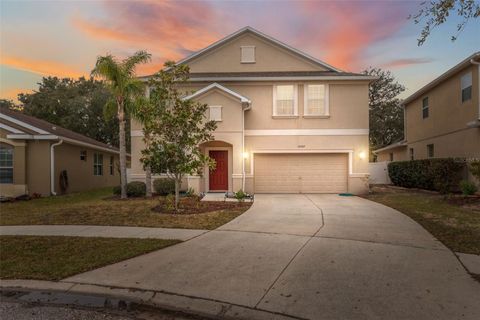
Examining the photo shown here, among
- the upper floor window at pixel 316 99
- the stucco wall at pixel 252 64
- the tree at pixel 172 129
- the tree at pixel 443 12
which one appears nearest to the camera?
the tree at pixel 443 12

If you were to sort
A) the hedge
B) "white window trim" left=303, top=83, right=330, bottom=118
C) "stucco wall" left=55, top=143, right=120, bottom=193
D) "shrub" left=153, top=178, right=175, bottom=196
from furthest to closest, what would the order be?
"stucco wall" left=55, top=143, right=120, bottom=193 < "white window trim" left=303, top=83, right=330, bottom=118 < "shrub" left=153, top=178, right=175, bottom=196 < the hedge

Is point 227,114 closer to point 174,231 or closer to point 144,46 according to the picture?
point 144,46

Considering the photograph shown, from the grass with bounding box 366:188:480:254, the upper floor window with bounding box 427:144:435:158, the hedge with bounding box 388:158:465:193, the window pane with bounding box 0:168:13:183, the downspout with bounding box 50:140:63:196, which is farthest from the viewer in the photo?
the upper floor window with bounding box 427:144:435:158

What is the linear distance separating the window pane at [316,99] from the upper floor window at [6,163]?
1595cm

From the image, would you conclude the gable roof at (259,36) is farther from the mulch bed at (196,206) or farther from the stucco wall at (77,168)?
the mulch bed at (196,206)

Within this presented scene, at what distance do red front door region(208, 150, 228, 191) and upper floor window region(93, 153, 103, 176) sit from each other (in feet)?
35.1

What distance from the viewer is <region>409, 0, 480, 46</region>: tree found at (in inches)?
201

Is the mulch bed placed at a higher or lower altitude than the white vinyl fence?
lower

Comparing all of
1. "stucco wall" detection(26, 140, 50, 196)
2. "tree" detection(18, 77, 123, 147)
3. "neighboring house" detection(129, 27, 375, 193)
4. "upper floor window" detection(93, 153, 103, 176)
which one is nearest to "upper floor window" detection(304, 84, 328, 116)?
"neighboring house" detection(129, 27, 375, 193)

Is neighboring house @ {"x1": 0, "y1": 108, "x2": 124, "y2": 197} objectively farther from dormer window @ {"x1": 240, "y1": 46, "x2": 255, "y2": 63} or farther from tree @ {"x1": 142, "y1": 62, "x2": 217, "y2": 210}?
dormer window @ {"x1": 240, "y1": 46, "x2": 255, "y2": 63}

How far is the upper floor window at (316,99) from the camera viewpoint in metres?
17.1

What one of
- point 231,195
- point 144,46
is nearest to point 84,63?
point 144,46

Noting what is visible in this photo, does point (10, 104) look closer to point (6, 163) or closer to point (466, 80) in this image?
point (6, 163)

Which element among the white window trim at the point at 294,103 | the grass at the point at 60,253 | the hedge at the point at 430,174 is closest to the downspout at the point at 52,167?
the grass at the point at 60,253
